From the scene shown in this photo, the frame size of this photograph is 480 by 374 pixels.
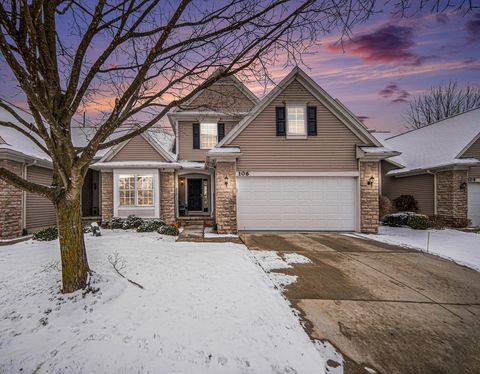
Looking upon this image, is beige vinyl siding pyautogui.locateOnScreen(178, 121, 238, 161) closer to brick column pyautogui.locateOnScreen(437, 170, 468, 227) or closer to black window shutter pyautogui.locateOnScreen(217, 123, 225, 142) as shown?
black window shutter pyautogui.locateOnScreen(217, 123, 225, 142)

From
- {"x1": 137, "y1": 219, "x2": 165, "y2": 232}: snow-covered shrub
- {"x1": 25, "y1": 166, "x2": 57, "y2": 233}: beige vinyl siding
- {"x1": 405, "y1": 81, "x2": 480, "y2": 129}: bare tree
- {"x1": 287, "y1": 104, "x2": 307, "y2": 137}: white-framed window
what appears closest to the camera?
{"x1": 137, "y1": 219, "x2": 165, "y2": 232}: snow-covered shrub

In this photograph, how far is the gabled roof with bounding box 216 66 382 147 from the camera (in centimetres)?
984

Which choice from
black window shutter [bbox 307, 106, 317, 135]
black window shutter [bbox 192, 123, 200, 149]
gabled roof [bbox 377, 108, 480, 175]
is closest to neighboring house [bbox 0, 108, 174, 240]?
black window shutter [bbox 192, 123, 200, 149]

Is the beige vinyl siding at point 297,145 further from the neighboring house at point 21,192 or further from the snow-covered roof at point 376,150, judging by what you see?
the neighboring house at point 21,192

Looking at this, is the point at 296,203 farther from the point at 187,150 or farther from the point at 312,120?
the point at 187,150

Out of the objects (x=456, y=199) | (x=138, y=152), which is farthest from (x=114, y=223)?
(x=456, y=199)

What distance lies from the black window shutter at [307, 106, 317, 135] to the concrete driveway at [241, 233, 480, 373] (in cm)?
566

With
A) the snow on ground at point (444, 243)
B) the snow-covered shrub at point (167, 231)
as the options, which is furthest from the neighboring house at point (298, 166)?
the snow-covered shrub at point (167, 231)

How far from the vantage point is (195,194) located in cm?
1514

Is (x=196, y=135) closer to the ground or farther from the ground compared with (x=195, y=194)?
farther from the ground

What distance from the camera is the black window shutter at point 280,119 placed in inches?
394

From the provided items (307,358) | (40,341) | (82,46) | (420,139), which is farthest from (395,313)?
(420,139)

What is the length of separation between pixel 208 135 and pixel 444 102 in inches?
1216

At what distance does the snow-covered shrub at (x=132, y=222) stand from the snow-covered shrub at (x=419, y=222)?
42.2 ft
